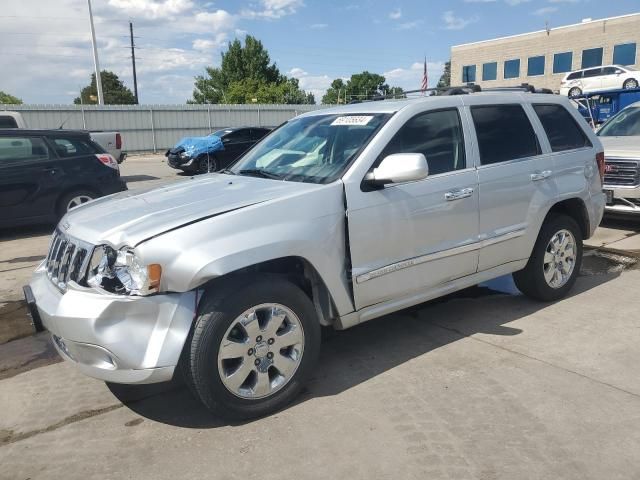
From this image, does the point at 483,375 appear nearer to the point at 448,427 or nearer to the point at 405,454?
the point at 448,427

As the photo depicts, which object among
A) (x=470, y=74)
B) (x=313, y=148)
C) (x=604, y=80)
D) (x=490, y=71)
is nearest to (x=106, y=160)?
(x=313, y=148)

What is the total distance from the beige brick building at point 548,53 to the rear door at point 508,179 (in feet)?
154

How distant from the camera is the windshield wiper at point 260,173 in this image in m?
3.78

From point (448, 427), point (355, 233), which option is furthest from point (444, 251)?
point (448, 427)

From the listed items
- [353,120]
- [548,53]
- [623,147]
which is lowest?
[623,147]

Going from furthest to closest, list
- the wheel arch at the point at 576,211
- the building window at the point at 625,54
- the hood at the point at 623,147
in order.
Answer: the building window at the point at 625,54, the hood at the point at 623,147, the wheel arch at the point at 576,211

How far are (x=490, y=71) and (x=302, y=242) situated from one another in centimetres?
5610

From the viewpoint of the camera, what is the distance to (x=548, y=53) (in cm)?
4906

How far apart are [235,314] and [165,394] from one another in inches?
40.8

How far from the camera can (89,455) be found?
2877 millimetres

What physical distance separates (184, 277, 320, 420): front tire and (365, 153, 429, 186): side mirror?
2.95 ft

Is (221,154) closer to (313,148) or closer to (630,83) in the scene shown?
(313,148)

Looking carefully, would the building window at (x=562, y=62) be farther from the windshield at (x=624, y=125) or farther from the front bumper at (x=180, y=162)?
the windshield at (x=624, y=125)

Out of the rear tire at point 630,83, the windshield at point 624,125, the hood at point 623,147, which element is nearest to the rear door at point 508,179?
the hood at point 623,147
